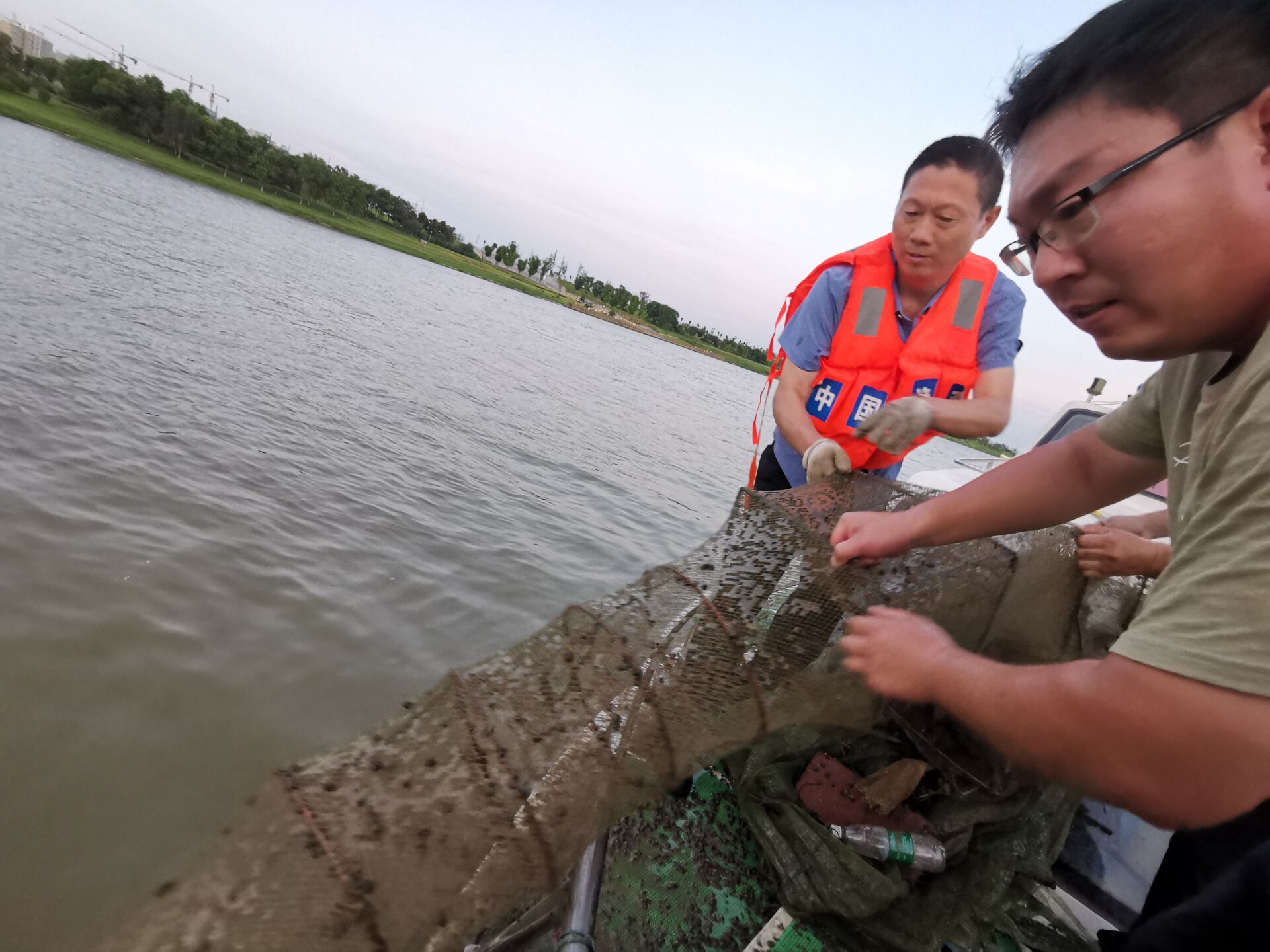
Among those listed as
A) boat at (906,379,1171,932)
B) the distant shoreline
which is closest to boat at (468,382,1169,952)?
boat at (906,379,1171,932)

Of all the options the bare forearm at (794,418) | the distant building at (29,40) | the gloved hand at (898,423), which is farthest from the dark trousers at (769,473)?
the distant building at (29,40)

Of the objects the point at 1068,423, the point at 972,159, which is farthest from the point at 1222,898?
the point at 1068,423

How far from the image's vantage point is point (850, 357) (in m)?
2.97

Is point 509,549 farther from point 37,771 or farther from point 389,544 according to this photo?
point 37,771

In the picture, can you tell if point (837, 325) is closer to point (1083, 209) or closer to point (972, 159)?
point (972, 159)

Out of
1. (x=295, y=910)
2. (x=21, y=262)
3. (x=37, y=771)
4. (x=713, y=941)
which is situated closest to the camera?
(x=295, y=910)

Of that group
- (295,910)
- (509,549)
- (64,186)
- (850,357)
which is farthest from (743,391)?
(295,910)

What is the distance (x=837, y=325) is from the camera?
301 centimetres

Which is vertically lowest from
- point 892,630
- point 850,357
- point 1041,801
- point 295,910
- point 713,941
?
point 713,941

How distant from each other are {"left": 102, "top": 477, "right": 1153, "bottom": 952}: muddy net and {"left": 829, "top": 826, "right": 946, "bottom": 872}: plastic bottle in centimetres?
29

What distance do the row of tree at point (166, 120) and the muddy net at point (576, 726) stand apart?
8906 cm

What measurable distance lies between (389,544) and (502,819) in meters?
4.58

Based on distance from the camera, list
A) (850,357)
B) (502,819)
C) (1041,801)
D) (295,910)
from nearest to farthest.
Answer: (295,910) < (502,819) < (1041,801) < (850,357)

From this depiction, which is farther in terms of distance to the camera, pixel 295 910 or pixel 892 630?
A: pixel 892 630
